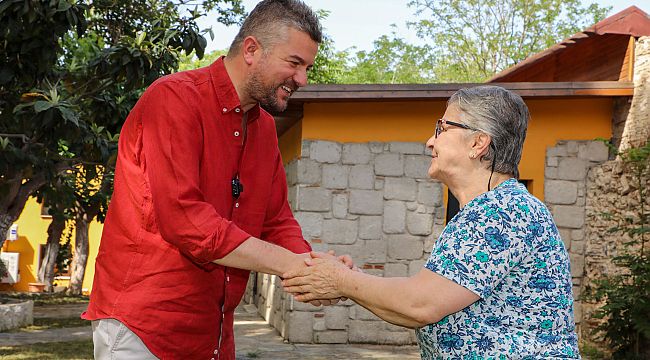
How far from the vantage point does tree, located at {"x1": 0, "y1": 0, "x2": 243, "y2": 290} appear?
6.75m

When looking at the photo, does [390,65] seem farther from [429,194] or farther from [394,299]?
[394,299]

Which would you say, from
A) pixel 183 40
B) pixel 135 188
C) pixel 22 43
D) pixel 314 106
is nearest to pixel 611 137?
pixel 314 106

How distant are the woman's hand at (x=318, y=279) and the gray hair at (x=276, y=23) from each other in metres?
0.74

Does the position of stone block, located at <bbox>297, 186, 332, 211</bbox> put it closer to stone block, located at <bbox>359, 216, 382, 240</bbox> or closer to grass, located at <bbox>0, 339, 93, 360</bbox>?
stone block, located at <bbox>359, 216, 382, 240</bbox>

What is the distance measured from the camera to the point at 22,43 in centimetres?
A: 727

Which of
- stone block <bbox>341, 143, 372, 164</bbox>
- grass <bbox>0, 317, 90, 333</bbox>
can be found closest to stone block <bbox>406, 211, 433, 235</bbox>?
stone block <bbox>341, 143, 372, 164</bbox>

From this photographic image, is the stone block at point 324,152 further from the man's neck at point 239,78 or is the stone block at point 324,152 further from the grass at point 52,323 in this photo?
Answer: the man's neck at point 239,78

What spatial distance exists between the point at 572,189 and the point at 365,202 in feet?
7.85

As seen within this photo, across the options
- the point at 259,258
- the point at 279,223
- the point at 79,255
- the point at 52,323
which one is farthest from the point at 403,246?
the point at 79,255

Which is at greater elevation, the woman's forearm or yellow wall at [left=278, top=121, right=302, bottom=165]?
yellow wall at [left=278, top=121, right=302, bottom=165]

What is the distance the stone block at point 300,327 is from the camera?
973cm

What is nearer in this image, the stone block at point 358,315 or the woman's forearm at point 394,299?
the woman's forearm at point 394,299

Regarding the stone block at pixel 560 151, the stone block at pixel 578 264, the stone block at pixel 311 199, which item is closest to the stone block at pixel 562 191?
the stone block at pixel 560 151

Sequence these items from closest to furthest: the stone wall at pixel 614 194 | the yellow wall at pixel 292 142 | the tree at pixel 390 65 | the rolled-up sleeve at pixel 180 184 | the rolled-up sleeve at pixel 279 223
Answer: the rolled-up sleeve at pixel 180 184 < the rolled-up sleeve at pixel 279 223 < the stone wall at pixel 614 194 < the yellow wall at pixel 292 142 < the tree at pixel 390 65
